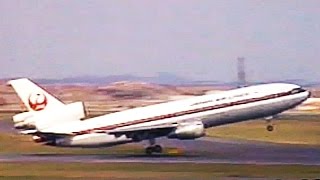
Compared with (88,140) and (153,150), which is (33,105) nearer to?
(88,140)

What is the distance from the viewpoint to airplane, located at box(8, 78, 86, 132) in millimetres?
70250

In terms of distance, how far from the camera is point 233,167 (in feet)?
172

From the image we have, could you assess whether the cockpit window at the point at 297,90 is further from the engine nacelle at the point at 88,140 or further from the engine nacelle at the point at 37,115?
the engine nacelle at the point at 37,115

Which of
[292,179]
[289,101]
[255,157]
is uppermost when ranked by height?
[289,101]

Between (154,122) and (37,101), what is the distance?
9714 mm

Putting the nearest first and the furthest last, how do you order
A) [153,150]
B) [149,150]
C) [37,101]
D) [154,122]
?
1. [154,122]
2. [153,150]
3. [149,150]
4. [37,101]

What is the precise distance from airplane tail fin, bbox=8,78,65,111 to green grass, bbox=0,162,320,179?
14035 millimetres

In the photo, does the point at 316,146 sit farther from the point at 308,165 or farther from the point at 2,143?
the point at 2,143

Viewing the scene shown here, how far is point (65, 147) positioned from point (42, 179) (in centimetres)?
2489

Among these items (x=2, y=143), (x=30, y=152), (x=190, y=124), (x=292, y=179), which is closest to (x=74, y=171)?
(x=292, y=179)

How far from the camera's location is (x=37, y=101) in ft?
233

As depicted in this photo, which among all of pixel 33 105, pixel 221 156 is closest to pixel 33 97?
pixel 33 105

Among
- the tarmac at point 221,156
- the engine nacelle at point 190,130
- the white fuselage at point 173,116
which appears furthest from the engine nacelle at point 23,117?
the engine nacelle at point 190,130

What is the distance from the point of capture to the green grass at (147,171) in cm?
4712
